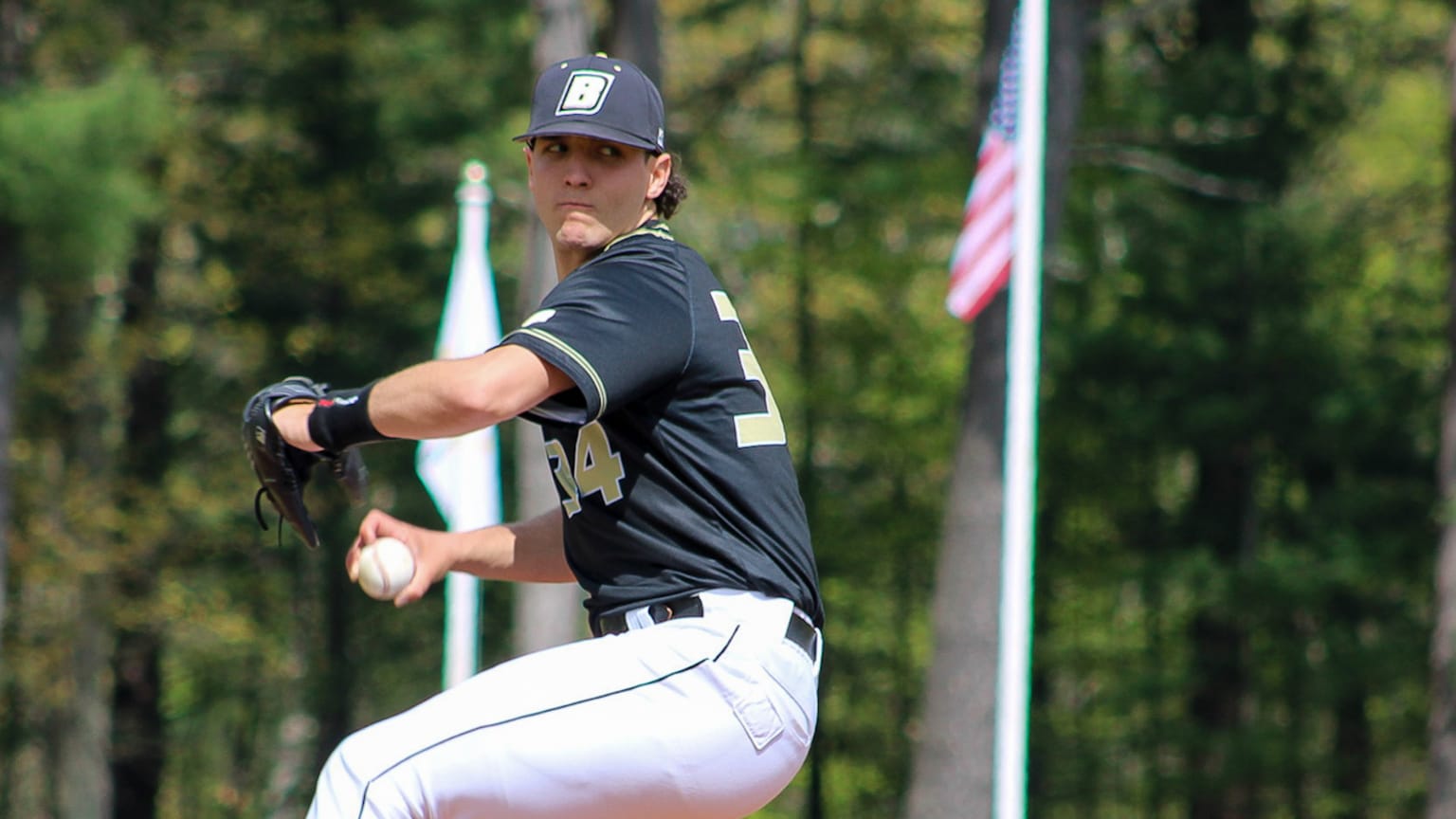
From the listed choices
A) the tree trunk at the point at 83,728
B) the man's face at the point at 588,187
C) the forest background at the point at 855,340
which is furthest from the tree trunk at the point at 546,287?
the tree trunk at the point at 83,728

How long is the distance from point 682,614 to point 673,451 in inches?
11.3

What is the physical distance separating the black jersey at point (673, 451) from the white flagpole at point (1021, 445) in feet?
20.3

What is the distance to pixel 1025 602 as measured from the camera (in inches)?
378

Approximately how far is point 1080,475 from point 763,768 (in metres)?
21.7

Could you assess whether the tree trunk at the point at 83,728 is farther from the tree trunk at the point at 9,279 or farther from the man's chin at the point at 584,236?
the man's chin at the point at 584,236

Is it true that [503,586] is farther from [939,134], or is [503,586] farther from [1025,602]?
[1025,602]

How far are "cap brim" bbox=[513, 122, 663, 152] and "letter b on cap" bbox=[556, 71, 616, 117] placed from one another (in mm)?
27

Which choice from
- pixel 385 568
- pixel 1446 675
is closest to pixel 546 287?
pixel 1446 675

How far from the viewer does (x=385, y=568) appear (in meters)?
2.94

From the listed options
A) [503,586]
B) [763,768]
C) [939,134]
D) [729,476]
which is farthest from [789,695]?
[503,586]

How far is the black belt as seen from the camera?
10.3ft

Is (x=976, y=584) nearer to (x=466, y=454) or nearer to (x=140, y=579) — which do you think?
(x=466, y=454)

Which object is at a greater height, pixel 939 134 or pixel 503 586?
pixel 939 134

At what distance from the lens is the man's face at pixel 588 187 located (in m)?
3.29
